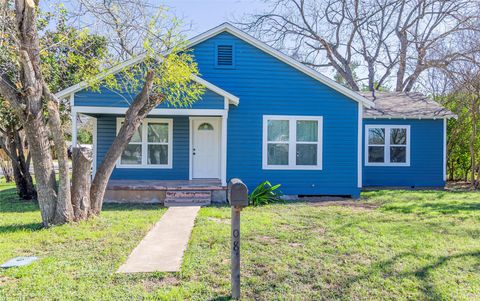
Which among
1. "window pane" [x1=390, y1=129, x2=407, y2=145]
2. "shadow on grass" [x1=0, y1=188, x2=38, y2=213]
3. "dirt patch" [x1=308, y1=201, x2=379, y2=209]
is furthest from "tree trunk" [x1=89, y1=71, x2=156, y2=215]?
"window pane" [x1=390, y1=129, x2=407, y2=145]

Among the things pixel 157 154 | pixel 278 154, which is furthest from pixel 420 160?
pixel 157 154

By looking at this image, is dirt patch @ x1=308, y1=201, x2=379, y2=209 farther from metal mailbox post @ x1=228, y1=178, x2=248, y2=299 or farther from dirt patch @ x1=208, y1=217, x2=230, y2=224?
metal mailbox post @ x1=228, y1=178, x2=248, y2=299

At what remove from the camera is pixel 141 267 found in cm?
409

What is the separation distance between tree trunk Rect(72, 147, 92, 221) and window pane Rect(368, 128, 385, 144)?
1000 cm

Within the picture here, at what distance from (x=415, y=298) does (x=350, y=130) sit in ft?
23.4

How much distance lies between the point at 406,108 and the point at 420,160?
2105 mm

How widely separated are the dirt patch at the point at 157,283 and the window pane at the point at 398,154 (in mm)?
10857

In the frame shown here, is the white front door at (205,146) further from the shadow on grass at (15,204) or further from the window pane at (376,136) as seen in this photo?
the window pane at (376,136)

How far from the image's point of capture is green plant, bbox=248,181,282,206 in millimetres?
8797

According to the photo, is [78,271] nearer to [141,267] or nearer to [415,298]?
[141,267]

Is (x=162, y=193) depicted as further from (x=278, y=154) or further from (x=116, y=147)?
(x=278, y=154)

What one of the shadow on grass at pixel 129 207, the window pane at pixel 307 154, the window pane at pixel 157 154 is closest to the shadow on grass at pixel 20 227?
the shadow on grass at pixel 129 207

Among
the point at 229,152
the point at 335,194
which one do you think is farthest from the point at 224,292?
the point at 335,194

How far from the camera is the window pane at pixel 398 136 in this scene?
12266 mm
